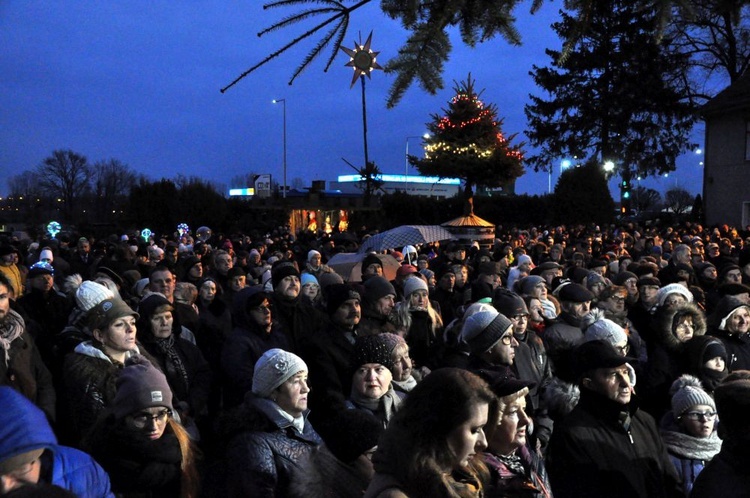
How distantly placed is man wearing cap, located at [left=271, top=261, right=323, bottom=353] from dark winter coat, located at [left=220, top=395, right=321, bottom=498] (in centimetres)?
279

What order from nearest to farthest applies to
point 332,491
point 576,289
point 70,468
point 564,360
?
point 70,468 → point 332,491 → point 564,360 → point 576,289

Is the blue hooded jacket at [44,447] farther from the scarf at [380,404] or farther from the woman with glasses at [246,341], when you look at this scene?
the woman with glasses at [246,341]

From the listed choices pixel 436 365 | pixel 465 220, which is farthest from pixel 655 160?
pixel 436 365

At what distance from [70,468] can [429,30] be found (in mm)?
2318

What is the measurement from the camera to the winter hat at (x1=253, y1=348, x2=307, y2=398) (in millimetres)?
3668

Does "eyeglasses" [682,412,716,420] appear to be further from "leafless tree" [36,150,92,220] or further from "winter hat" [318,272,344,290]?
"leafless tree" [36,150,92,220]

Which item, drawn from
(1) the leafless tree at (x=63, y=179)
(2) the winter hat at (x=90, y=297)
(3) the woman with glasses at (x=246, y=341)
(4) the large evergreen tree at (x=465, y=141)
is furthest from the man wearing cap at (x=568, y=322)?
(1) the leafless tree at (x=63, y=179)

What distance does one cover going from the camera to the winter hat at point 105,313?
4.54m

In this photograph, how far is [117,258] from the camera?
11.3 m

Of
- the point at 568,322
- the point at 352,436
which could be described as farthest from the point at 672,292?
the point at 352,436

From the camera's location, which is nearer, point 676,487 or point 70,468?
point 70,468

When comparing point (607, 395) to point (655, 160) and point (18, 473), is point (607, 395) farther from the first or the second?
point (655, 160)

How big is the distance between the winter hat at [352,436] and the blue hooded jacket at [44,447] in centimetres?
112

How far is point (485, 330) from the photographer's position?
467 cm
